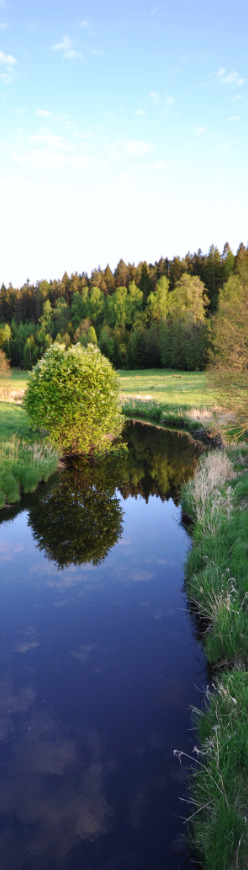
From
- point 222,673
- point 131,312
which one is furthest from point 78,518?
point 131,312

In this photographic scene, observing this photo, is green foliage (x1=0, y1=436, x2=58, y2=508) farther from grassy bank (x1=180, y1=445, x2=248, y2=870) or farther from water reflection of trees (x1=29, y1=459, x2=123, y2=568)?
grassy bank (x1=180, y1=445, x2=248, y2=870)

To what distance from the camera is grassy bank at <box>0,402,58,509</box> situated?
17.4 m

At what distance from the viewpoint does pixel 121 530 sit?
49.4 ft

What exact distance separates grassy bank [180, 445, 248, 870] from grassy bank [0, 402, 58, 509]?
21.7 ft

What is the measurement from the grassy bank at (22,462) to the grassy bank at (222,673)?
661cm

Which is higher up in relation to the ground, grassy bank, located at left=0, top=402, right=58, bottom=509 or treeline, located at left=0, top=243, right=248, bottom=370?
treeline, located at left=0, top=243, right=248, bottom=370

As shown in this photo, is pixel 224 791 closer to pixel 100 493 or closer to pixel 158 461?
pixel 100 493

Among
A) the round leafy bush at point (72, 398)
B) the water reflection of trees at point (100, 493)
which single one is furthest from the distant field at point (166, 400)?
the round leafy bush at point (72, 398)

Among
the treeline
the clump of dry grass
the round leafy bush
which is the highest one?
the treeline

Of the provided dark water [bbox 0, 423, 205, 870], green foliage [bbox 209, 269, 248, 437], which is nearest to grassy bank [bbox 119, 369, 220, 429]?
green foliage [bbox 209, 269, 248, 437]

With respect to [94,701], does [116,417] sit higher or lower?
higher

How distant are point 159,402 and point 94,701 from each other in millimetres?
35500

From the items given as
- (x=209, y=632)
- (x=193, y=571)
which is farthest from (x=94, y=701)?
(x=193, y=571)

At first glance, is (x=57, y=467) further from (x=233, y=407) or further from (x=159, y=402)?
(x=159, y=402)
